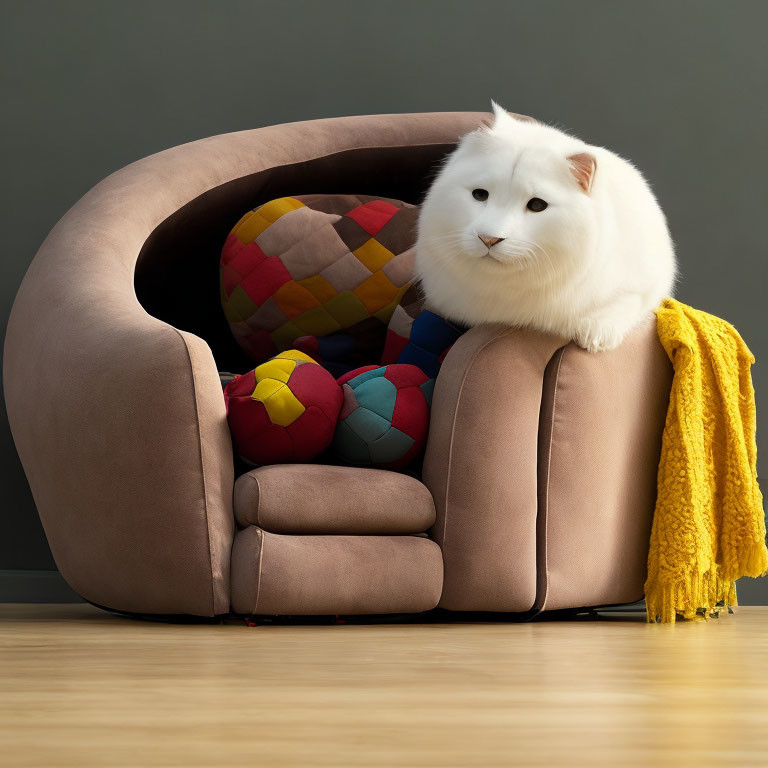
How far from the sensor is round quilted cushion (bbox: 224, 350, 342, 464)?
4.52 ft

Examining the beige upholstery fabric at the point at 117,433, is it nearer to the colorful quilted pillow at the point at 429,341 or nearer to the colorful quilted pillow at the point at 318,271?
the colorful quilted pillow at the point at 318,271

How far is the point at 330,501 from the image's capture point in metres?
1.35

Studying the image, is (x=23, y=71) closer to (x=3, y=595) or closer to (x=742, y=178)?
(x=3, y=595)

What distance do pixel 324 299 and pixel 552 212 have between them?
0.58 meters

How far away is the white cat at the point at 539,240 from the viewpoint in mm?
1396

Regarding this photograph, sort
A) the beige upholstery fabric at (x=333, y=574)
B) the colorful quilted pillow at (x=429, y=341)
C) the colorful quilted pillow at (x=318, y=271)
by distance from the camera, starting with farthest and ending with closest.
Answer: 1. the colorful quilted pillow at (x=318, y=271)
2. the colorful quilted pillow at (x=429, y=341)
3. the beige upholstery fabric at (x=333, y=574)

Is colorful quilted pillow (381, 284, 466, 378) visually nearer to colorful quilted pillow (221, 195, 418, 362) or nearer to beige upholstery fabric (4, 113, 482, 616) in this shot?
colorful quilted pillow (221, 195, 418, 362)

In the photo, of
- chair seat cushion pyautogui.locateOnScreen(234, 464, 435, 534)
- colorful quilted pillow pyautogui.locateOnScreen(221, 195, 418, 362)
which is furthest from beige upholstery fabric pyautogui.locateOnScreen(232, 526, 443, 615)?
colorful quilted pillow pyautogui.locateOnScreen(221, 195, 418, 362)

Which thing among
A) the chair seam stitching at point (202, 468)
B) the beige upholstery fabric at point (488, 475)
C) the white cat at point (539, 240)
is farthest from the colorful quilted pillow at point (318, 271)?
the chair seam stitching at point (202, 468)

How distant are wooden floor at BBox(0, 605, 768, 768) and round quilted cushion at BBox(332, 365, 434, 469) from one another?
335 mm

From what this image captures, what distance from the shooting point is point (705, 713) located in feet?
2.13

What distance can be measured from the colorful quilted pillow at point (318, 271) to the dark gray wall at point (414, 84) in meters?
0.71

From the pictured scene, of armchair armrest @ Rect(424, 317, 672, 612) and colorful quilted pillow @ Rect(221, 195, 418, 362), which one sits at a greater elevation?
colorful quilted pillow @ Rect(221, 195, 418, 362)

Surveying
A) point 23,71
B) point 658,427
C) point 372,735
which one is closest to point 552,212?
point 658,427
